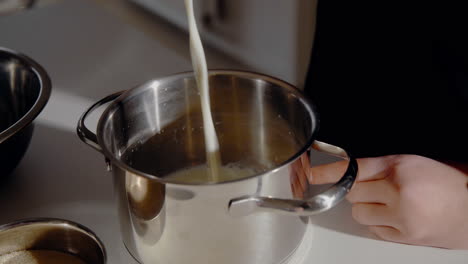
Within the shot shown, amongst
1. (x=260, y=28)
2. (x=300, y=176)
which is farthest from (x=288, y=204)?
(x=260, y=28)

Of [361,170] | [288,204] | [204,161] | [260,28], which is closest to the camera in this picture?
[288,204]

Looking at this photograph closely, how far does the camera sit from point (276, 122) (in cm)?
73

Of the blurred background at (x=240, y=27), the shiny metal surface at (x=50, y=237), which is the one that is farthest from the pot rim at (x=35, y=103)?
the blurred background at (x=240, y=27)

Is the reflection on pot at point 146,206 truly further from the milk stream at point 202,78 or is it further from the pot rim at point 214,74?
the milk stream at point 202,78

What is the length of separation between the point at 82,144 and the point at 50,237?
0.22m

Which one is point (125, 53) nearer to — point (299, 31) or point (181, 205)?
point (299, 31)

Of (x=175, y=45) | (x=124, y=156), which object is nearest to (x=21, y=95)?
(x=124, y=156)

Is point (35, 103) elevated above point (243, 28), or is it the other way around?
point (35, 103)

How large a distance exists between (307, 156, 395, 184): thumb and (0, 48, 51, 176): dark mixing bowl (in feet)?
1.11

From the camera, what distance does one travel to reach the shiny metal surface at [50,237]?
658mm

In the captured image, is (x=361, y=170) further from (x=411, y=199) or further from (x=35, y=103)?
(x=35, y=103)

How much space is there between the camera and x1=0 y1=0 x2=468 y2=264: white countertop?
2.21 feet

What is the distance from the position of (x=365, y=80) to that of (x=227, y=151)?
0.85 ft

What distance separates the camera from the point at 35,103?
2.42 ft
